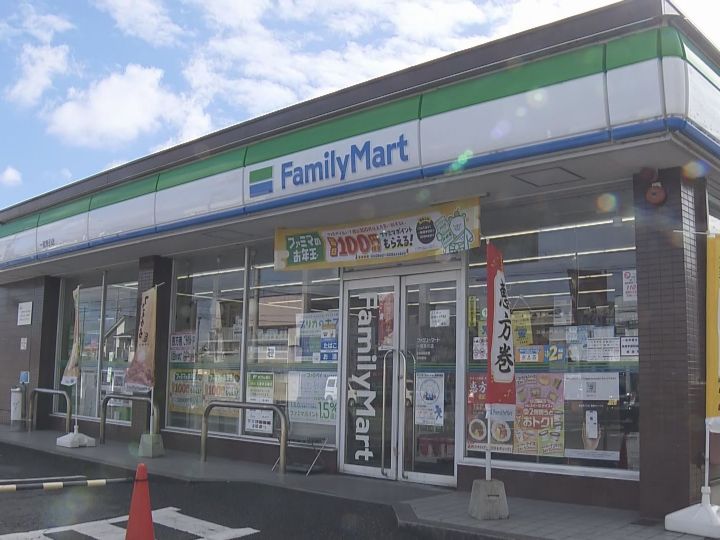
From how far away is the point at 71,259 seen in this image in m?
13.5

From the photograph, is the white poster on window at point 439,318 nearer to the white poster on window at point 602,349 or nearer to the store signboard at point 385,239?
the store signboard at point 385,239

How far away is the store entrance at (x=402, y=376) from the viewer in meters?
8.76

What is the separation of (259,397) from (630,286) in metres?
5.85

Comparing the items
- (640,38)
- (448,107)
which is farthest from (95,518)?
(640,38)

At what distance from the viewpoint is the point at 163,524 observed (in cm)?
711

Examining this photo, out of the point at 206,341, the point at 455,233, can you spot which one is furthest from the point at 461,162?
the point at 206,341

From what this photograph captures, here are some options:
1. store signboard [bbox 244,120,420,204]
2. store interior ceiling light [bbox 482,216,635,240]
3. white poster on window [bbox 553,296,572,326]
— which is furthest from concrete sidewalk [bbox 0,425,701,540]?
store signboard [bbox 244,120,420,204]

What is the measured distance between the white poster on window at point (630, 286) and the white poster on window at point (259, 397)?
543 centimetres

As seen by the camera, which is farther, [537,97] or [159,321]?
[159,321]

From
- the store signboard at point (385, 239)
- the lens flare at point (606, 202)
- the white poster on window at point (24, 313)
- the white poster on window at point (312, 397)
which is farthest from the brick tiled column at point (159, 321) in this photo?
the lens flare at point (606, 202)

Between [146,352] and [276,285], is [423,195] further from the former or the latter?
[146,352]

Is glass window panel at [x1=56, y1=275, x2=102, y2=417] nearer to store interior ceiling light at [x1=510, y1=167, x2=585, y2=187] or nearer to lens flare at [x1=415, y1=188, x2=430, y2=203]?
lens flare at [x1=415, y1=188, x2=430, y2=203]

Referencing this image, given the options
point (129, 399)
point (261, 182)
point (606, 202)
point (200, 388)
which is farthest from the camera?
point (129, 399)

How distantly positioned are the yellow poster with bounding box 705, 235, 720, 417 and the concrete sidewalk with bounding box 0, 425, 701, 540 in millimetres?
1242
